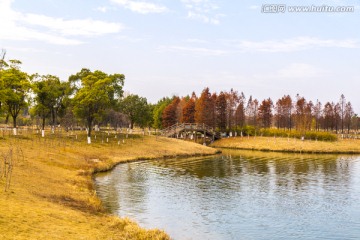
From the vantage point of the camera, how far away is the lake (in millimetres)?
27031

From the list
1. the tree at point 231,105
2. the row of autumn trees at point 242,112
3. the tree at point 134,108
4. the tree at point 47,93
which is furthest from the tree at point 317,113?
the tree at point 47,93

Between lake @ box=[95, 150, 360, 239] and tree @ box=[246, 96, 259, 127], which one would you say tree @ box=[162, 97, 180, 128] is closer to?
tree @ box=[246, 96, 259, 127]

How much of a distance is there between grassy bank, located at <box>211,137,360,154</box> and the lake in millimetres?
36194

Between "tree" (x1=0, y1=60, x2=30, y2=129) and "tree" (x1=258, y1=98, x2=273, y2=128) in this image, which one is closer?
"tree" (x1=0, y1=60, x2=30, y2=129)

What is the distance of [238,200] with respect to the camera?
36.5 metres

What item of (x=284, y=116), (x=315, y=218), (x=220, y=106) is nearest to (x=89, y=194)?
(x=315, y=218)

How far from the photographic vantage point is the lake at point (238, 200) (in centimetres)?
2703

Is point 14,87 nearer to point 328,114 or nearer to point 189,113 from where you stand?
point 189,113

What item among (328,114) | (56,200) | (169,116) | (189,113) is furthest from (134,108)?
(56,200)

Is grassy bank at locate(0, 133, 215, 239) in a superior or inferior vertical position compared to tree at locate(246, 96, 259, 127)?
inferior

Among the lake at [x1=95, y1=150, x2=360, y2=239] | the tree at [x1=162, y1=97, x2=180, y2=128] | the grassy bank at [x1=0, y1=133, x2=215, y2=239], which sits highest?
the tree at [x1=162, y1=97, x2=180, y2=128]

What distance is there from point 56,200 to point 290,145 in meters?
81.3

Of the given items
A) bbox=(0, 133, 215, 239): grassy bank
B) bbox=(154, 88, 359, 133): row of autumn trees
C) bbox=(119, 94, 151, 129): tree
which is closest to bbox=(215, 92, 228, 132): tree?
bbox=(154, 88, 359, 133): row of autumn trees

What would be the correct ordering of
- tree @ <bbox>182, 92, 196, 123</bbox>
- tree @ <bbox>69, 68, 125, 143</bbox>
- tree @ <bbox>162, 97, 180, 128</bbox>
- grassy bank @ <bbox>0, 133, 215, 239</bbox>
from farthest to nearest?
tree @ <bbox>162, 97, 180, 128</bbox> < tree @ <bbox>182, 92, 196, 123</bbox> < tree @ <bbox>69, 68, 125, 143</bbox> < grassy bank @ <bbox>0, 133, 215, 239</bbox>
